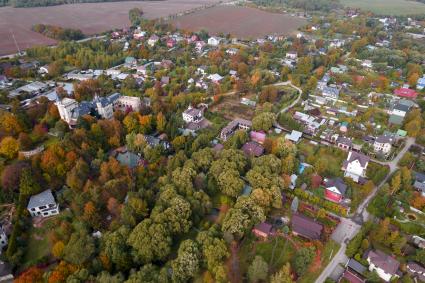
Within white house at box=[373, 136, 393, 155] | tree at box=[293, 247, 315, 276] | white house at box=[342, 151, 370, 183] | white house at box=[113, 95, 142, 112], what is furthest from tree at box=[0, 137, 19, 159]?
white house at box=[373, 136, 393, 155]

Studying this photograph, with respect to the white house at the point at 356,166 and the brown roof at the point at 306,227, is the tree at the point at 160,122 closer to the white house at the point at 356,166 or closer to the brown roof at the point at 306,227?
the brown roof at the point at 306,227

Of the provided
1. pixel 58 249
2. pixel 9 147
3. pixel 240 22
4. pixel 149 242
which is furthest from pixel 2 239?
pixel 240 22

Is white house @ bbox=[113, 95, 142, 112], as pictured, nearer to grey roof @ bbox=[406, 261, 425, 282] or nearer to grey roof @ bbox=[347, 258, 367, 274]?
grey roof @ bbox=[347, 258, 367, 274]

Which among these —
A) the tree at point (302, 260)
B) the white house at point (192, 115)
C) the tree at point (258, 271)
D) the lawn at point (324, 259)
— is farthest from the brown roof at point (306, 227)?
the white house at point (192, 115)

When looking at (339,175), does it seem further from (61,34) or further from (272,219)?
(61,34)

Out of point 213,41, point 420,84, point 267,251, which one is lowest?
point 267,251

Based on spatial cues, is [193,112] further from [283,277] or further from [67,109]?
[283,277]
